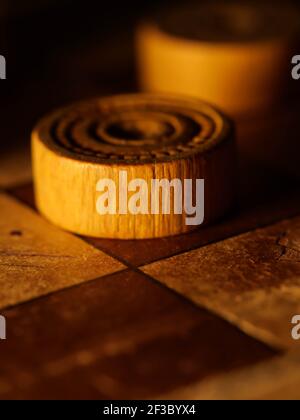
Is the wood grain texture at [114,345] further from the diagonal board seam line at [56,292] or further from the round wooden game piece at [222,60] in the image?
the round wooden game piece at [222,60]

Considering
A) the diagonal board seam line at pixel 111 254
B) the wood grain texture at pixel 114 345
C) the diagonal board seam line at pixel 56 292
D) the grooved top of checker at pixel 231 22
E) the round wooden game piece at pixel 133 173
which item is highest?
the grooved top of checker at pixel 231 22

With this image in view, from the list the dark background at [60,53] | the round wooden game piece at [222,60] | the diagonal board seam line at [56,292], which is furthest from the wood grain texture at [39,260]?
the round wooden game piece at [222,60]

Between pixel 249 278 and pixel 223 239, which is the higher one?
pixel 223 239

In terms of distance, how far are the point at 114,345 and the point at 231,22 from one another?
2939 millimetres

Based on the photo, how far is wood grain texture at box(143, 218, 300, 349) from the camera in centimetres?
237

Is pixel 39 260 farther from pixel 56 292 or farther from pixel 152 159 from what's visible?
pixel 152 159

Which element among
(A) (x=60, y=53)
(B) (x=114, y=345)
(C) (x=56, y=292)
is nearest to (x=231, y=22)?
(A) (x=60, y=53)

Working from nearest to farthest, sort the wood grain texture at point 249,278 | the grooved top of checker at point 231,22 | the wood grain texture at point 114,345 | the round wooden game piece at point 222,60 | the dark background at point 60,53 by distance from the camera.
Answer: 1. the wood grain texture at point 114,345
2. the wood grain texture at point 249,278
3. the round wooden game piece at point 222,60
4. the grooved top of checker at point 231,22
5. the dark background at point 60,53

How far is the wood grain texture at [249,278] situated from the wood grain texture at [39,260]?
0.75 feet

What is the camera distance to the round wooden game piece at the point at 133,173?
2785 mm

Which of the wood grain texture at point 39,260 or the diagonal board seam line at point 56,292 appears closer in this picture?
the diagonal board seam line at point 56,292

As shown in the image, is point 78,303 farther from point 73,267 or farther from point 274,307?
point 274,307

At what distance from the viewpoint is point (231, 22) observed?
4.72 meters
